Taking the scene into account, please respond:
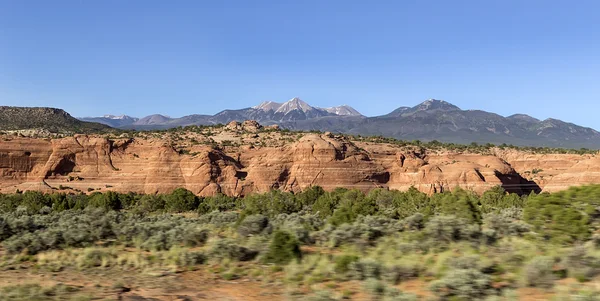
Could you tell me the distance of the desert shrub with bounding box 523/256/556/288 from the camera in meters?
8.75

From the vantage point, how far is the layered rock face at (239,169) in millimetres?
59406

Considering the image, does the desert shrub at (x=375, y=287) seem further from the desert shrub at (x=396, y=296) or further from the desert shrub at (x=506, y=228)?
the desert shrub at (x=506, y=228)

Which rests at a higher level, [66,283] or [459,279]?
[459,279]

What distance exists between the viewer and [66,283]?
428 inches

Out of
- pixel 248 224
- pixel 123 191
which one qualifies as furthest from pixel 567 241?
pixel 123 191

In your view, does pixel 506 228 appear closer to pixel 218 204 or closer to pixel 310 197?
pixel 310 197

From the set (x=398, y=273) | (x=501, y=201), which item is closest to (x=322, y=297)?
(x=398, y=273)

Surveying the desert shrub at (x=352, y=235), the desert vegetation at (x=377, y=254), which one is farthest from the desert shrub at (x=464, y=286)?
the desert shrub at (x=352, y=235)

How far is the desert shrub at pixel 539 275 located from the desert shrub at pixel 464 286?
2.55 feet

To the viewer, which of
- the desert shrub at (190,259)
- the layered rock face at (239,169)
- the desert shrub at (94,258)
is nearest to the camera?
the desert shrub at (190,259)

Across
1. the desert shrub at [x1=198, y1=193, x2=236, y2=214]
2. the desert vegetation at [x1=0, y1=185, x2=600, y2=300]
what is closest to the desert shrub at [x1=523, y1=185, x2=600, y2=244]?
the desert vegetation at [x1=0, y1=185, x2=600, y2=300]

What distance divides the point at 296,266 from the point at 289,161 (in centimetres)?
5219

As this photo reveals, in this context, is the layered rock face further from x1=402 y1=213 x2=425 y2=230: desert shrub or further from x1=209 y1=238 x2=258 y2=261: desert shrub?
x1=209 y1=238 x2=258 y2=261: desert shrub

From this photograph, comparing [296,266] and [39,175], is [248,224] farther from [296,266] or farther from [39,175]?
[39,175]
